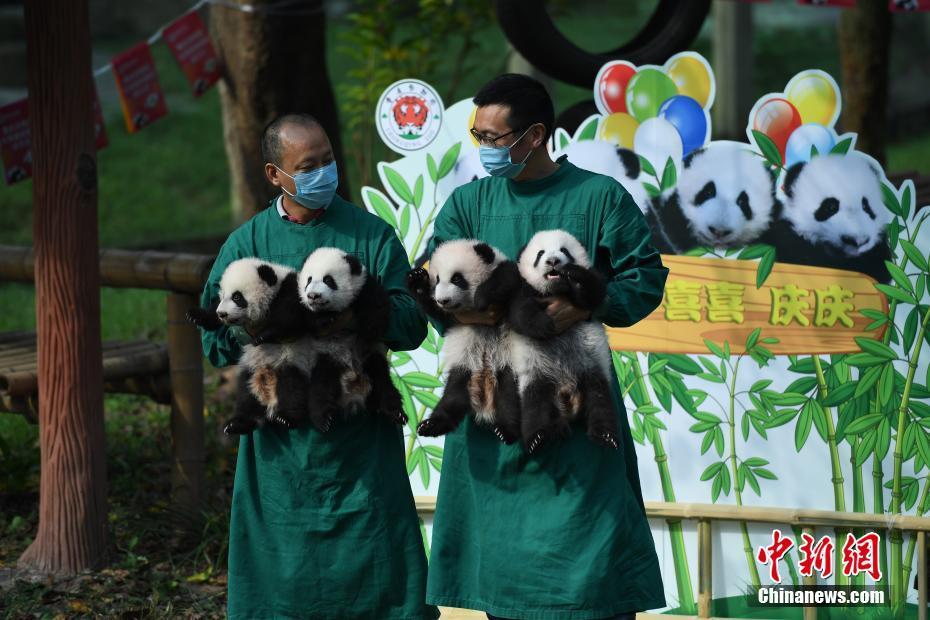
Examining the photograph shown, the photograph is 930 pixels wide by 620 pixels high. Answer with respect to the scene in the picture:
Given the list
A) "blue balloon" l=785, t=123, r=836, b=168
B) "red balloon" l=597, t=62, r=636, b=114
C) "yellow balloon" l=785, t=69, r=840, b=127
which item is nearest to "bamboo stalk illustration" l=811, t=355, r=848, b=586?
"blue balloon" l=785, t=123, r=836, b=168

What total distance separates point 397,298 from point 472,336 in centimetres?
A: 30

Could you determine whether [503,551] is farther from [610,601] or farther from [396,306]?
[396,306]

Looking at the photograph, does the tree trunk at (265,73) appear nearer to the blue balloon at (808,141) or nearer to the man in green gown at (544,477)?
the blue balloon at (808,141)

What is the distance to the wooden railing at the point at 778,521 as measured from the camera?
459 centimetres

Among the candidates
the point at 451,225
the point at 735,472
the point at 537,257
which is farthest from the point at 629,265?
the point at 735,472

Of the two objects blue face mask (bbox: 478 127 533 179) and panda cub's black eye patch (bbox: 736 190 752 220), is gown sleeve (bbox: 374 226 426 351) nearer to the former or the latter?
blue face mask (bbox: 478 127 533 179)

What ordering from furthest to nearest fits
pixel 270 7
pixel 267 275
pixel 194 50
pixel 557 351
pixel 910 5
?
pixel 270 7, pixel 194 50, pixel 910 5, pixel 267 275, pixel 557 351

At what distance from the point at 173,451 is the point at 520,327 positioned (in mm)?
3071

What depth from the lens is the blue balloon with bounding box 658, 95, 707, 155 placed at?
4.71 meters

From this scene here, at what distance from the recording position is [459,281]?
126 inches

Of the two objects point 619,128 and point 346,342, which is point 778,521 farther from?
point 346,342

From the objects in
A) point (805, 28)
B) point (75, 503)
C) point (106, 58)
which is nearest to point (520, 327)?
point (75, 503)

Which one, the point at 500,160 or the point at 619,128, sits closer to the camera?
the point at 500,160

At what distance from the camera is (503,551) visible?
132 inches
